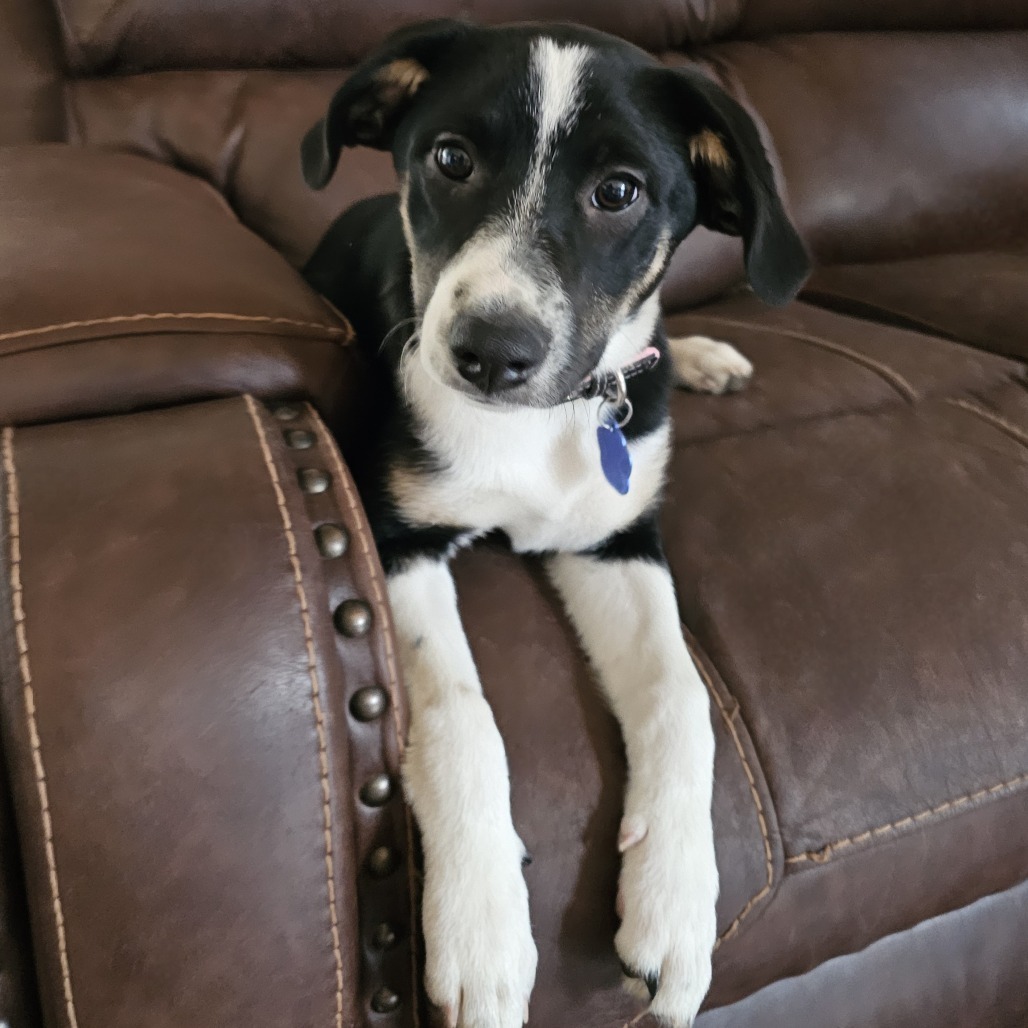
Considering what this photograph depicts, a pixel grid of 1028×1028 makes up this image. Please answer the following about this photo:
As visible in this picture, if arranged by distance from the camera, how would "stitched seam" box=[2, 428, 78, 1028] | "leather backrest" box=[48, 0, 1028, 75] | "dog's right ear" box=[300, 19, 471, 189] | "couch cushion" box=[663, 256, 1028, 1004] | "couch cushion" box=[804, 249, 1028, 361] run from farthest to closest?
1. "couch cushion" box=[804, 249, 1028, 361]
2. "leather backrest" box=[48, 0, 1028, 75]
3. "dog's right ear" box=[300, 19, 471, 189]
4. "couch cushion" box=[663, 256, 1028, 1004]
5. "stitched seam" box=[2, 428, 78, 1028]

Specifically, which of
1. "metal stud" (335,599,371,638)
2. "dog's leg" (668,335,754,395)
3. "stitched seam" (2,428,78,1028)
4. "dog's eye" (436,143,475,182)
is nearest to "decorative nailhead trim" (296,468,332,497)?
"metal stud" (335,599,371,638)

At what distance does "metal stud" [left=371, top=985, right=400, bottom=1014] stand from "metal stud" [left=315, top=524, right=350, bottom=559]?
36 cm

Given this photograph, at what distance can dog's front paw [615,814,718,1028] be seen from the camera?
0.78m

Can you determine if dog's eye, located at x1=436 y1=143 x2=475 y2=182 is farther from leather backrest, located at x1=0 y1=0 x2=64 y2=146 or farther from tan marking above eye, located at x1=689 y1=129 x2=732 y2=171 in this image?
leather backrest, located at x1=0 y1=0 x2=64 y2=146

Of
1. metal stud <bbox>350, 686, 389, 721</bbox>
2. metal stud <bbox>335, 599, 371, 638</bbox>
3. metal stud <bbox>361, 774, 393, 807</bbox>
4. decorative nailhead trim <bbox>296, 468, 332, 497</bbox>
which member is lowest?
metal stud <bbox>361, 774, 393, 807</bbox>

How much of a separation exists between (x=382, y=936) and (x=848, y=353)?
4.14 ft

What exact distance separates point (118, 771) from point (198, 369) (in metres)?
0.36

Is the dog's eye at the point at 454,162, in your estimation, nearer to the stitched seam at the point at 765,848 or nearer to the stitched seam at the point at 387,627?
the stitched seam at the point at 387,627

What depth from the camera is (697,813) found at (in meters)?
0.83

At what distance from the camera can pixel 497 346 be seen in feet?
2.84

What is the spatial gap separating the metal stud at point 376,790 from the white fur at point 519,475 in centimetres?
45

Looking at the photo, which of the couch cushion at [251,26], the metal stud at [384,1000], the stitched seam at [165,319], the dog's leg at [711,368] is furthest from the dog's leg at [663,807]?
the couch cushion at [251,26]

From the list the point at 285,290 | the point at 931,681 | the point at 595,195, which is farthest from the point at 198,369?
the point at 931,681

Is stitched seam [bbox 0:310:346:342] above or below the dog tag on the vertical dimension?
above
